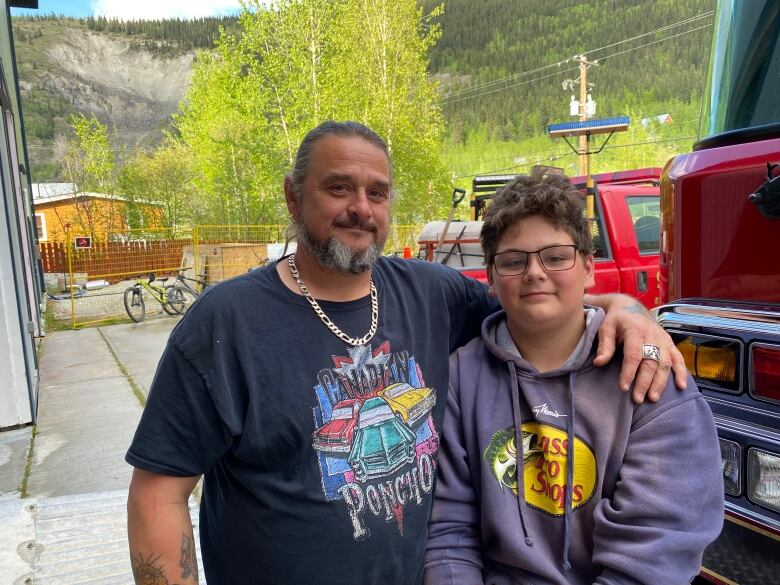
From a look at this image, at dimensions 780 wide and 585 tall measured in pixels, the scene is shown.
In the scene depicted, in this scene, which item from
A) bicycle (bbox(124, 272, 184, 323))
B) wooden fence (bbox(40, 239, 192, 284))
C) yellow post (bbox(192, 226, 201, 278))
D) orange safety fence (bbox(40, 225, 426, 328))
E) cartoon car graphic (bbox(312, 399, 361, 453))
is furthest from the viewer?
wooden fence (bbox(40, 239, 192, 284))

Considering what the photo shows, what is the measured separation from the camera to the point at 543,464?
1.50 meters

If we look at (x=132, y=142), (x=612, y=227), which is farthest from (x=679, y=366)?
(x=132, y=142)

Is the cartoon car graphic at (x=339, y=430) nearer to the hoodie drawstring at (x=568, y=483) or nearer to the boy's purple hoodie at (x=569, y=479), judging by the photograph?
the boy's purple hoodie at (x=569, y=479)

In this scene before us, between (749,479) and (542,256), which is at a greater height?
(542,256)

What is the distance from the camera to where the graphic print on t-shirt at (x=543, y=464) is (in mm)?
1450

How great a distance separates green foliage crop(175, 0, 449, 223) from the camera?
25.8 metres

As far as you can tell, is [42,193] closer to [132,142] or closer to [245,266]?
[245,266]

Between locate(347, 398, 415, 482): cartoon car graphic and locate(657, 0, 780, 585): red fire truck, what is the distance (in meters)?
0.96

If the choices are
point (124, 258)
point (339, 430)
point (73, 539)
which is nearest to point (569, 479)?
point (339, 430)

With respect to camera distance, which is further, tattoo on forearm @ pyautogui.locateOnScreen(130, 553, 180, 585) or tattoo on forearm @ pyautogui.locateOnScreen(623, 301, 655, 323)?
tattoo on forearm @ pyautogui.locateOnScreen(623, 301, 655, 323)

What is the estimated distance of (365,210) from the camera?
1.57 meters

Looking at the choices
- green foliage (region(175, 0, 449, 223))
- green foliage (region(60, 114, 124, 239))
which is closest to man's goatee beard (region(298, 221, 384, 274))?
green foliage (region(175, 0, 449, 223))

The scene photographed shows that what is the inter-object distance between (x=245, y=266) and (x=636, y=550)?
55.4ft

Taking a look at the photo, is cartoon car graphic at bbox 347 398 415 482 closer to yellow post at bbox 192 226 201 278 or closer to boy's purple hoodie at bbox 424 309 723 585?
boy's purple hoodie at bbox 424 309 723 585
